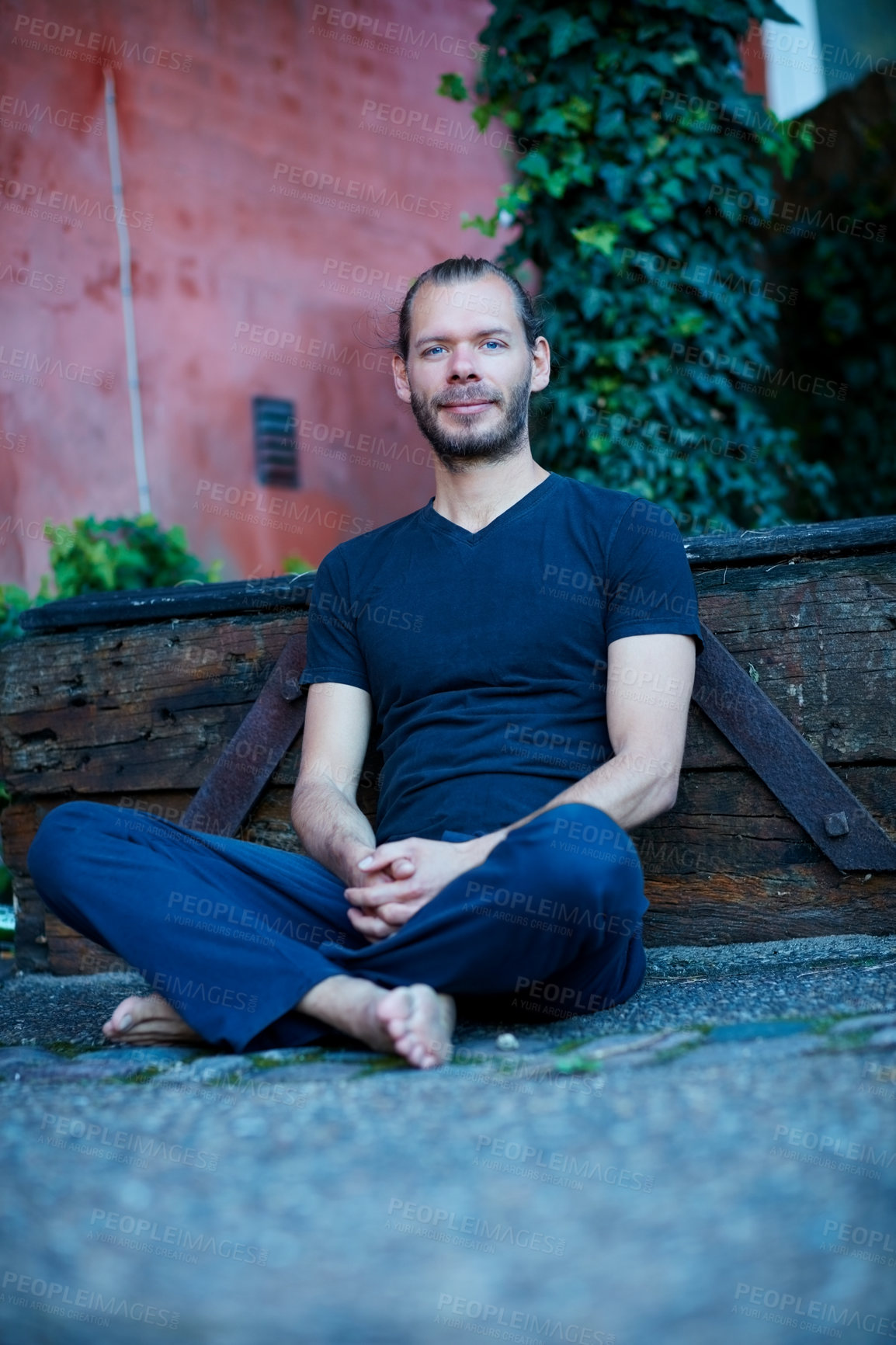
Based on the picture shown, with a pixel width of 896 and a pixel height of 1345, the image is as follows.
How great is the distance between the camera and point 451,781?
2.25 metres

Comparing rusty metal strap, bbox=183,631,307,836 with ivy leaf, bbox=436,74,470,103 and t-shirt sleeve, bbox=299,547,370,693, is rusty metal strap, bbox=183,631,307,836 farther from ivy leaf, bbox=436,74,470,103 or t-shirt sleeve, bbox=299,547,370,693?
ivy leaf, bbox=436,74,470,103

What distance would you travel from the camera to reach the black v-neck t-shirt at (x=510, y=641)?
2.24 metres

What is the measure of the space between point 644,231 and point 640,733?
2529mm

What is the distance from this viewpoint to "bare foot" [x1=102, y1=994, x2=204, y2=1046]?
203cm

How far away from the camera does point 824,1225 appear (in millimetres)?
1073

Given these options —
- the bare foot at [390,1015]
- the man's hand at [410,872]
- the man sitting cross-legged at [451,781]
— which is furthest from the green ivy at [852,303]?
the bare foot at [390,1015]

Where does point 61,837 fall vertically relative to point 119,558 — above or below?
below

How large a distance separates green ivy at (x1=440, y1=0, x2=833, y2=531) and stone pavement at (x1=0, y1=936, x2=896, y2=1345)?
276 cm

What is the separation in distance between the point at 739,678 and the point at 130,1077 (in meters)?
1.55

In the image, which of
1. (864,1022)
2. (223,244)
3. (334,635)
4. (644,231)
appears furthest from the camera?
(223,244)

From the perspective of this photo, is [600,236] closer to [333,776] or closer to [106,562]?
[106,562]

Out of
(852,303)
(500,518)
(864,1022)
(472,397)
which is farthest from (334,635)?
(852,303)

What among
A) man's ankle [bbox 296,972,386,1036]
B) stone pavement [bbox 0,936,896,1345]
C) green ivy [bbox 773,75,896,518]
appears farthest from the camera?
green ivy [bbox 773,75,896,518]

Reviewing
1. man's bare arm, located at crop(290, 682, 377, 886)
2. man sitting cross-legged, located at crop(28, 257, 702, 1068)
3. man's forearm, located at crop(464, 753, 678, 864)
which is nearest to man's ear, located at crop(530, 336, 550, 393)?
man sitting cross-legged, located at crop(28, 257, 702, 1068)
